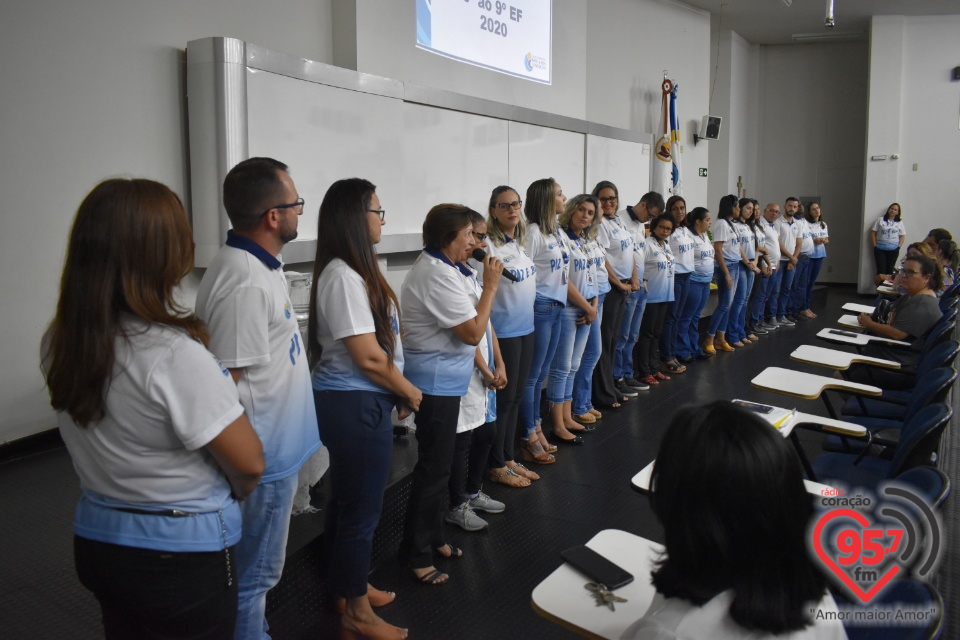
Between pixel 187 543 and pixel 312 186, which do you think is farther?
pixel 312 186

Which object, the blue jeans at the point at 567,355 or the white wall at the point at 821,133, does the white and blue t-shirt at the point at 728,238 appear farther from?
the white wall at the point at 821,133

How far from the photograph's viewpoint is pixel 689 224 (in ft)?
19.9

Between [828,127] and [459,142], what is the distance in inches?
367

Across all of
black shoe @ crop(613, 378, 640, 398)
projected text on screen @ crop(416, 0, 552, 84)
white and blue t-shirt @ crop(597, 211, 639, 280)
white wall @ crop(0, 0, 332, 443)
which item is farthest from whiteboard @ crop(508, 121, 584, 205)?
white wall @ crop(0, 0, 332, 443)

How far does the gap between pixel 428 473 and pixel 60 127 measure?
92.2 inches

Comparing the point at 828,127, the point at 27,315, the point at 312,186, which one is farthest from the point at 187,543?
the point at 828,127

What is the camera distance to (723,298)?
21.8ft

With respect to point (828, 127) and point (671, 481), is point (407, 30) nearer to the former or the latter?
point (671, 481)

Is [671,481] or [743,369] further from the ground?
[671,481]

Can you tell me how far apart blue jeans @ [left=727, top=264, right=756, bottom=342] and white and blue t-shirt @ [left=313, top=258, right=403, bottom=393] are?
5612 mm

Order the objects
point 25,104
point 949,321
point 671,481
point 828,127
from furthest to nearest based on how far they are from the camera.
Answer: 1. point 828,127
2. point 949,321
3. point 25,104
4. point 671,481

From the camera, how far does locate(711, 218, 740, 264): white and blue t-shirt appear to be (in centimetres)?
666

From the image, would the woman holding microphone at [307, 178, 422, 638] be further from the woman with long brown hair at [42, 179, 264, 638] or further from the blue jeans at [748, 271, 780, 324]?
the blue jeans at [748, 271, 780, 324]

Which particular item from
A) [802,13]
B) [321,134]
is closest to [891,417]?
[321,134]
